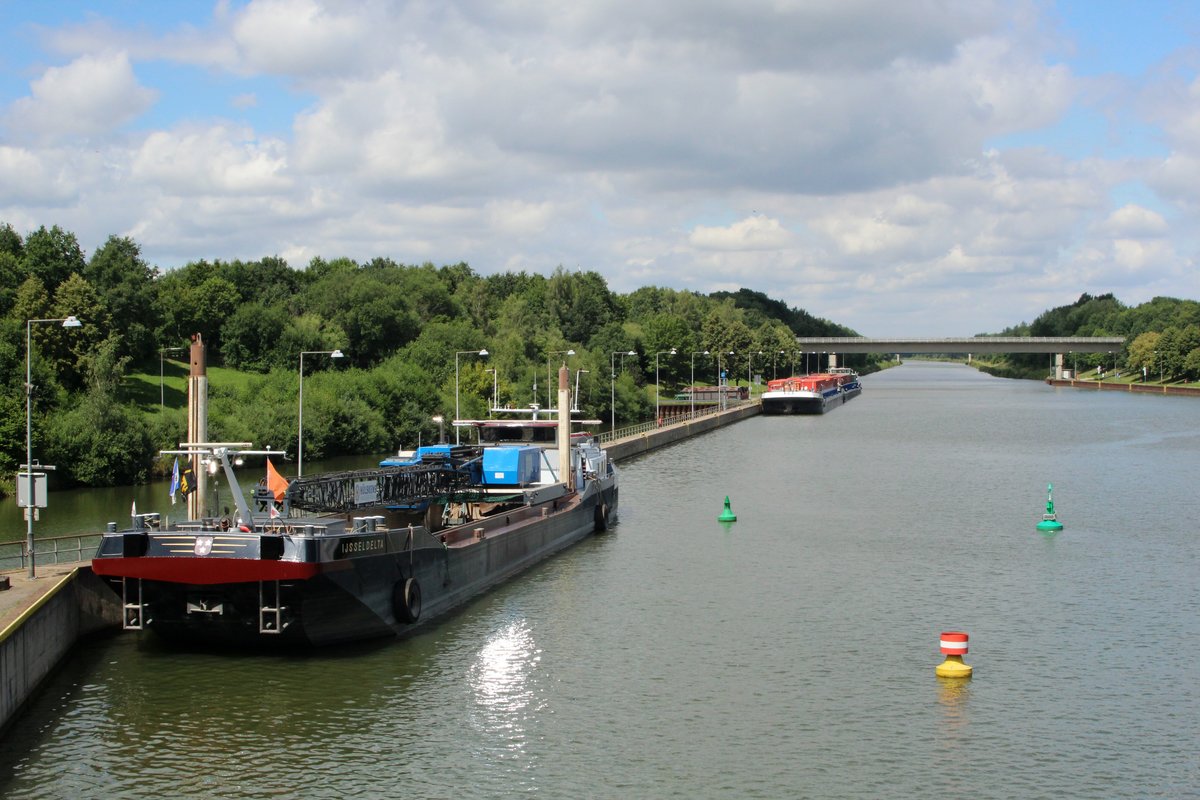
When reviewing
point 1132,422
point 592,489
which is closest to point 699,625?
point 592,489

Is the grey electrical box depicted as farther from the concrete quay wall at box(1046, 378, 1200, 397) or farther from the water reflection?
the concrete quay wall at box(1046, 378, 1200, 397)

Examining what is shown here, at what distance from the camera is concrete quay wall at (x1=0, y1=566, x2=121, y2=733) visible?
19625mm

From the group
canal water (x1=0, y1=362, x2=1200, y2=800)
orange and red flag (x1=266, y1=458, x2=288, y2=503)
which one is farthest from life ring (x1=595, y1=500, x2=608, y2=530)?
orange and red flag (x1=266, y1=458, x2=288, y2=503)

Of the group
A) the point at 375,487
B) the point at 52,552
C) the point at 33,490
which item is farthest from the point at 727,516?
the point at 33,490

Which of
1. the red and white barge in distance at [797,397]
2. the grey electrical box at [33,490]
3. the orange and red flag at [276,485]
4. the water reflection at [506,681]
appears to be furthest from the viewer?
the red and white barge in distance at [797,397]

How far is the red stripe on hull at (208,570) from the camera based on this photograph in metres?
22.4

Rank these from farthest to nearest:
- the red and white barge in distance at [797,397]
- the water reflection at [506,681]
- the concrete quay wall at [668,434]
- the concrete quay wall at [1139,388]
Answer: the concrete quay wall at [1139,388] → the red and white barge in distance at [797,397] → the concrete quay wall at [668,434] → the water reflection at [506,681]

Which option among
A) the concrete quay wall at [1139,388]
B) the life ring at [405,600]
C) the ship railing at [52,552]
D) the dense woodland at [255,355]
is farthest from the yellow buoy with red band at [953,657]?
the concrete quay wall at [1139,388]

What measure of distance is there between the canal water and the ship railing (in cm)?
245

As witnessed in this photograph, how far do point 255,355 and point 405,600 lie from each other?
7083 cm

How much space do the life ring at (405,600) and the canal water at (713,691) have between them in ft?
2.06

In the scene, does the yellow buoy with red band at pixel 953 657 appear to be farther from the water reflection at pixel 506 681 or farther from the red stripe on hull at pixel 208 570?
the red stripe on hull at pixel 208 570

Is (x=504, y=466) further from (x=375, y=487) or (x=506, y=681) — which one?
(x=506, y=681)

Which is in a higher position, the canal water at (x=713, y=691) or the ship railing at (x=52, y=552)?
the ship railing at (x=52, y=552)
